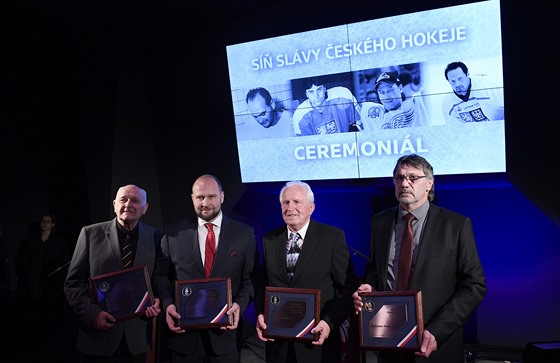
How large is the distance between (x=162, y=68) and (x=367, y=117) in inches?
101

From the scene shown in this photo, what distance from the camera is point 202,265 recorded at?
320 cm

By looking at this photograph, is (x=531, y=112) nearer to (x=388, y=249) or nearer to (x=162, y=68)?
(x=388, y=249)

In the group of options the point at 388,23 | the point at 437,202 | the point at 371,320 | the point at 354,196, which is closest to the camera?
the point at 371,320

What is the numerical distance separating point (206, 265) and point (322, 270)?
72 cm

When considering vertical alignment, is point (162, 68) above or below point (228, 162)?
above

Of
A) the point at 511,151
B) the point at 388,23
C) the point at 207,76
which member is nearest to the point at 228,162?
the point at 207,76

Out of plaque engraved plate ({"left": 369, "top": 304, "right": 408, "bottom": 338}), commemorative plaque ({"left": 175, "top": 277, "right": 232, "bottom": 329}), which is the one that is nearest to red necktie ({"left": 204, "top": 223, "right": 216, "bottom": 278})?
commemorative plaque ({"left": 175, "top": 277, "right": 232, "bottom": 329})

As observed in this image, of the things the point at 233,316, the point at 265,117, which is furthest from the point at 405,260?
the point at 265,117

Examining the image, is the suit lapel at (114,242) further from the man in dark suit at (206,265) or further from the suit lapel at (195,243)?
the suit lapel at (195,243)

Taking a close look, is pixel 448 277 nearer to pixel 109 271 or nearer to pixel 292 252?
pixel 292 252

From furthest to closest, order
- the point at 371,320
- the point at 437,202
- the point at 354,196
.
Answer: the point at 354,196 < the point at 437,202 < the point at 371,320

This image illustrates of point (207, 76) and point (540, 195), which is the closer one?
point (540, 195)

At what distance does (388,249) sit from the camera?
108 inches

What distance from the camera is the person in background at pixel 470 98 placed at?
185 inches
